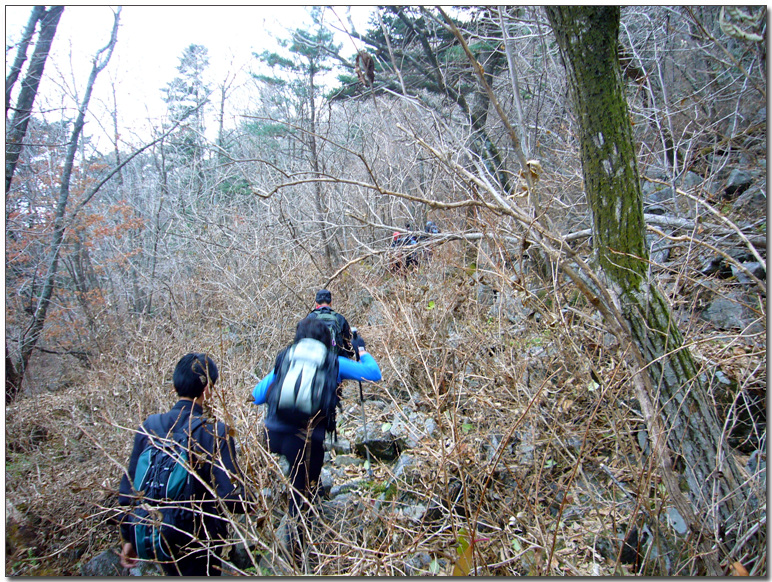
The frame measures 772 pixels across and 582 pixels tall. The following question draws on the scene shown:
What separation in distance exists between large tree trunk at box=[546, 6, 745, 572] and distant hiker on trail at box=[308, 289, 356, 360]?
6.50ft

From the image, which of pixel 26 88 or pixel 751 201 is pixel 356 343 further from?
pixel 26 88

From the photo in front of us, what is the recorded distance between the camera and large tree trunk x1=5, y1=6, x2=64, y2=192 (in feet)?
14.2

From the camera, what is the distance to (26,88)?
4820 mm

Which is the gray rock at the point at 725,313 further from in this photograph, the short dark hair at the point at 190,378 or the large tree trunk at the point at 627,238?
the short dark hair at the point at 190,378

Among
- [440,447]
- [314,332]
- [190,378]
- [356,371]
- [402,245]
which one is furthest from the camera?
[402,245]

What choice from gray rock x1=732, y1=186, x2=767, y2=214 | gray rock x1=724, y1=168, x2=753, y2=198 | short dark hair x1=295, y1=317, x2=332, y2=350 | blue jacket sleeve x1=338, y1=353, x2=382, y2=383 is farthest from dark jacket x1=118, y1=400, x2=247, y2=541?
gray rock x1=724, y1=168, x2=753, y2=198

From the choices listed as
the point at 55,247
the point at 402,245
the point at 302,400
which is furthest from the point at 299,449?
the point at 55,247

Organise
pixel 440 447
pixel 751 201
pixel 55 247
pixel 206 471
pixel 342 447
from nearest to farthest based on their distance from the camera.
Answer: pixel 206 471, pixel 440 447, pixel 751 201, pixel 342 447, pixel 55 247

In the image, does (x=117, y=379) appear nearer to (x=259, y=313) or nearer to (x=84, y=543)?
(x=84, y=543)

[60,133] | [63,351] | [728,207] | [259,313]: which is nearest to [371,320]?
[259,313]

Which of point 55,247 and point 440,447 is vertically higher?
point 55,247

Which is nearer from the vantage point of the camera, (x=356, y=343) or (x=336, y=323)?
(x=356, y=343)

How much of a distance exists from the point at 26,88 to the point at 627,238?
6695mm

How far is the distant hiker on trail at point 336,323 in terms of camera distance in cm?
316
